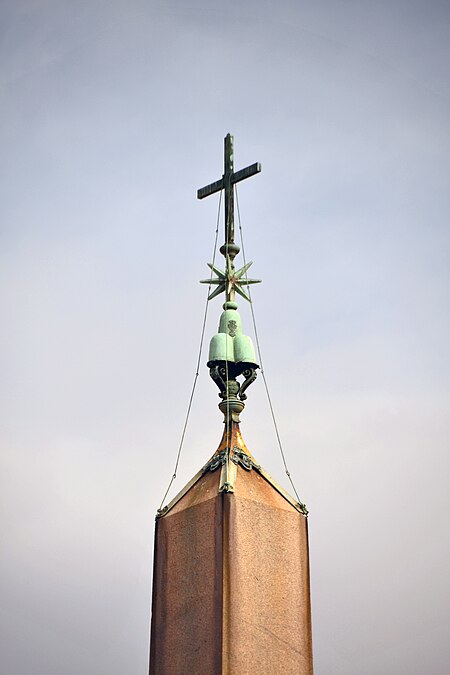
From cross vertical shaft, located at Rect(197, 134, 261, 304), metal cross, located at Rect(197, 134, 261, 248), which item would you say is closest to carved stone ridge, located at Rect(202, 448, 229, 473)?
cross vertical shaft, located at Rect(197, 134, 261, 304)

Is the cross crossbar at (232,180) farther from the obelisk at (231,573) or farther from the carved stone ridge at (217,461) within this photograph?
the carved stone ridge at (217,461)

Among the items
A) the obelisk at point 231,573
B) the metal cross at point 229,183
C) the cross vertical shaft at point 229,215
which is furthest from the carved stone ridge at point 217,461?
the metal cross at point 229,183

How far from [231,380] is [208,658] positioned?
4132 mm

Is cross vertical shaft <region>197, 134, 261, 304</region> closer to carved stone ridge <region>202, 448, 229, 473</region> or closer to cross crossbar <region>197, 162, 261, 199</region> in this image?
cross crossbar <region>197, 162, 261, 199</region>

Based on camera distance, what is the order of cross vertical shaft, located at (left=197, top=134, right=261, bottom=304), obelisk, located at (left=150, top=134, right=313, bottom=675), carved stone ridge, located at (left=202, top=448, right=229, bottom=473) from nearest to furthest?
obelisk, located at (left=150, top=134, right=313, bottom=675), carved stone ridge, located at (left=202, top=448, right=229, bottom=473), cross vertical shaft, located at (left=197, top=134, right=261, bottom=304)

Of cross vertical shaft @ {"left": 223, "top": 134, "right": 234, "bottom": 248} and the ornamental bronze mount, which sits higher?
cross vertical shaft @ {"left": 223, "top": 134, "right": 234, "bottom": 248}

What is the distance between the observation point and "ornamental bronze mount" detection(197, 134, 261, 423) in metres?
15.3

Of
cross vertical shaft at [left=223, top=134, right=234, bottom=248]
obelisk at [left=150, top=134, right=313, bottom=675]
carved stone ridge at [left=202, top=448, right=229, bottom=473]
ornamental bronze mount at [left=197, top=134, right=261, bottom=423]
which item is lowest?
obelisk at [left=150, top=134, right=313, bottom=675]

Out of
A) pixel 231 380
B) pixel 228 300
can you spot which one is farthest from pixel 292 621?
pixel 228 300

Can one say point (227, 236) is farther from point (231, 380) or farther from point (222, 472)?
point (222, 472)

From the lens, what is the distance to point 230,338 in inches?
610

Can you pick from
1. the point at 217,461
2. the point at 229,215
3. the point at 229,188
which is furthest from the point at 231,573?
the point at 229,188

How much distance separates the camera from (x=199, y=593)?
44.3ft

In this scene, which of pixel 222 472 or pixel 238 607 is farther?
pixel 222 472
